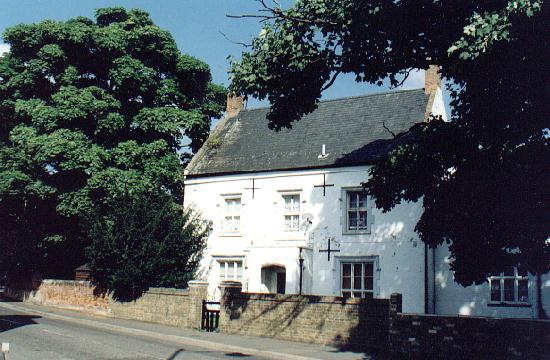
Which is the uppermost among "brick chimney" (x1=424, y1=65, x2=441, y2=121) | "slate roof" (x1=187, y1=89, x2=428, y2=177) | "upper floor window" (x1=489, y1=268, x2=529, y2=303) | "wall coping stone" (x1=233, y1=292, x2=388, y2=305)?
"brick chimney" (x1=424, y1=65, x2=441, y2=121)

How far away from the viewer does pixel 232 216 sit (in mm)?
27953

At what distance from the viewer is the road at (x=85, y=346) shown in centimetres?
1356

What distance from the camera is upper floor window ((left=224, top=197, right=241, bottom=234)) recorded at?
27.8 m

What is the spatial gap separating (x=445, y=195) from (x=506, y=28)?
4.22m

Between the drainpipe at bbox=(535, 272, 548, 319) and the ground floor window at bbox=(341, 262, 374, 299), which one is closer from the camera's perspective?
the drainpipe at bbox=(535, 272, 548, 319)

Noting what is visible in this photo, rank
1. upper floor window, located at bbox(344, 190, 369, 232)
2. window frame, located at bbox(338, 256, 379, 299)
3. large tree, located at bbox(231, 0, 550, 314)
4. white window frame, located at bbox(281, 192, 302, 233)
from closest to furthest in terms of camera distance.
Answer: large tree, located at bbox(231, 0, 550, 314)
window frame, located at bbox(338, 256, 379, 299)
upper floor window, located at bbox(344, 190, 369, 232)
white window frame, located at bbox(281, 192, 302, 233)

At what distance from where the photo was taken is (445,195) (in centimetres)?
1344

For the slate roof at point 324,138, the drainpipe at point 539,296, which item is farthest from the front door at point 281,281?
the drainpipe at point 539,296

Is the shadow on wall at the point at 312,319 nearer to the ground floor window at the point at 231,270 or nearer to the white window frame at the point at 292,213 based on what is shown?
the white window frame at the point at 292,213

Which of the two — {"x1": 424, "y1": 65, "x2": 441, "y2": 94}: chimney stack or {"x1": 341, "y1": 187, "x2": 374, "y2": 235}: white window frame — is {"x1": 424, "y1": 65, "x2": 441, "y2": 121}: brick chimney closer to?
{"x1": 424, "y1": 65, "x2": 441, "y2": 94}: chimney stack

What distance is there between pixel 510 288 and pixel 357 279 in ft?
19.4

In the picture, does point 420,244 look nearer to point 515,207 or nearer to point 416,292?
point 416,292

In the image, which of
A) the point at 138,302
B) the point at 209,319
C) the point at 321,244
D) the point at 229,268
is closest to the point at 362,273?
the point at 321,244

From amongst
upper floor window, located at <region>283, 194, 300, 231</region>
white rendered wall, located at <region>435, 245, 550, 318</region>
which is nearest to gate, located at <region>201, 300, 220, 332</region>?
upper floor window, located at <region>283, 194, 300, 231</region>
